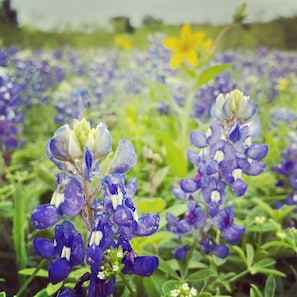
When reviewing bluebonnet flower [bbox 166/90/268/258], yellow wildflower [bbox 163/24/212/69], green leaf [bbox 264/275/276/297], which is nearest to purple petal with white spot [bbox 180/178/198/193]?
bluebonnet flower [bbox 166/90/268/258]

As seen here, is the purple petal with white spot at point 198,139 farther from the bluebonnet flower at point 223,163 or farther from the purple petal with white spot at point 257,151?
the purple petal with white spot at point 257,151

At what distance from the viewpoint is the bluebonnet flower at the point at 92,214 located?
96 cm

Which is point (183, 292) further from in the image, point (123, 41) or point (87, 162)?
point (123, 41)

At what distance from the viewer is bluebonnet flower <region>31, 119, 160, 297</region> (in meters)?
0.96

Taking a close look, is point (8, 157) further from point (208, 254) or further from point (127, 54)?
point (127, 54)

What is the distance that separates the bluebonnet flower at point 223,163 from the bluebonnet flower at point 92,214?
13.3 inches

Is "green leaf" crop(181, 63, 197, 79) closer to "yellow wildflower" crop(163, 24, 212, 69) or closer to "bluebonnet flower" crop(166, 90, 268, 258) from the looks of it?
"yellow wildflower" crop(163, 24, 212, 69)

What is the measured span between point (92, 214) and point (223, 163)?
0.40m

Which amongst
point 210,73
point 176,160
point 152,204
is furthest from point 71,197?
point 210,73

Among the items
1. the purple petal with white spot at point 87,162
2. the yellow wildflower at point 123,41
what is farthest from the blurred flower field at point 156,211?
the yellow wildflower at point 123,41

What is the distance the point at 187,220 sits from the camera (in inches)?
54.3

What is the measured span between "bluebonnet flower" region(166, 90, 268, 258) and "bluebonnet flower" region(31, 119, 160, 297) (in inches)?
13.3

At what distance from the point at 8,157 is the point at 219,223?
1316 mm

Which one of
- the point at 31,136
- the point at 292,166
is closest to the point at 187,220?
the point at 292,166
